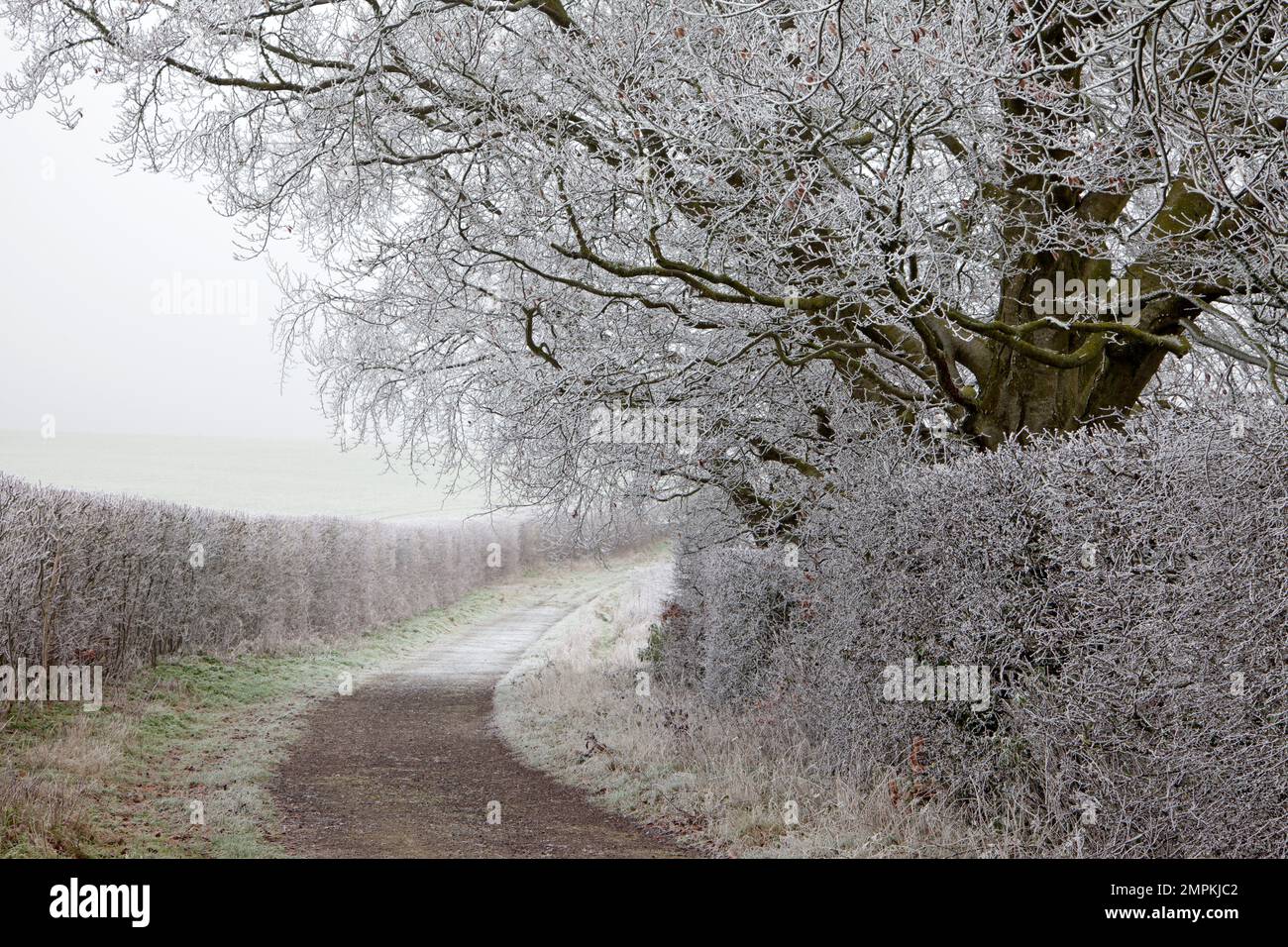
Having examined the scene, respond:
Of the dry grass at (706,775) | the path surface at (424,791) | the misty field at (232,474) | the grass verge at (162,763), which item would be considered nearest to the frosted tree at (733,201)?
the dry grass at (706,775)

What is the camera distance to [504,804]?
8453mm

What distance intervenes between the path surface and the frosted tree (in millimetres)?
2885

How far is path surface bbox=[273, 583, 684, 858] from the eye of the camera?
711 cm

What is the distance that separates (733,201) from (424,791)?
17.9 feet

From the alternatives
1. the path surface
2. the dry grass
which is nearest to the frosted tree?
the dry grass

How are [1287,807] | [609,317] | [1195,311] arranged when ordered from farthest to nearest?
[609,317] → [1195,311] → [1287,807]

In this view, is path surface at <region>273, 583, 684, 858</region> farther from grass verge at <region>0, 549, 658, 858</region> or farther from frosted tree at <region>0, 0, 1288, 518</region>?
frosted tree at <region>0, 0, 1288, 518</region>

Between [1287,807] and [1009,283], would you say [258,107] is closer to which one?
[1009,283]

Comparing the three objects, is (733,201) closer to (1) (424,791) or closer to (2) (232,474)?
(1) (424,791)

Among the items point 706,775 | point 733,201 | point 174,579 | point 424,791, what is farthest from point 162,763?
point 733,201

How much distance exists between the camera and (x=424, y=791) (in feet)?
28.9

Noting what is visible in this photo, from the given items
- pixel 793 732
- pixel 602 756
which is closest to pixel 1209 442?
pixel 793 732

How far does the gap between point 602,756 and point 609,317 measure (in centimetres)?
407
